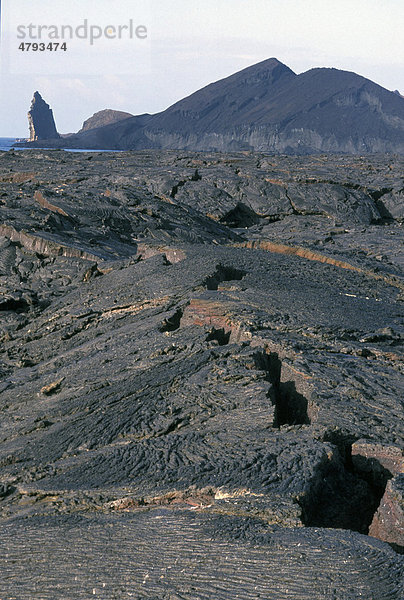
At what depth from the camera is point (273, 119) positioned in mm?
88875

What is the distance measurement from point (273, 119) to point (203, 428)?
89.0 meters

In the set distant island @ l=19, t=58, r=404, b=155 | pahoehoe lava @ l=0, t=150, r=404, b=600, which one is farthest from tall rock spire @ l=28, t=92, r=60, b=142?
pahoehoe lava @ l=0, t=150, r=404, b=600

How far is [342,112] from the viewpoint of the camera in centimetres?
8850

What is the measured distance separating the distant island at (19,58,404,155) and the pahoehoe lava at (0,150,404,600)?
244 ft

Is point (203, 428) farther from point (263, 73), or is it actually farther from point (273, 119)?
point (263, 73)

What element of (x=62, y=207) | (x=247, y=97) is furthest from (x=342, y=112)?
(x=62, y=207)

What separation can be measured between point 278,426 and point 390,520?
997 millimetres

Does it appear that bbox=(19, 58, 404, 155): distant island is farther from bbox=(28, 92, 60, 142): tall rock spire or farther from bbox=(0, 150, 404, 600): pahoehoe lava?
bbox=(0, 150, 404, 600): pahoehoe lava

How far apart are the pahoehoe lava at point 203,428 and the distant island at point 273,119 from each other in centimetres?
7437

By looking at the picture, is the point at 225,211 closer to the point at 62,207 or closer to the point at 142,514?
the point at 62,207

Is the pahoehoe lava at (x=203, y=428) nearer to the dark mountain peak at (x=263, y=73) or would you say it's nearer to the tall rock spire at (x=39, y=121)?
the dark mountain peak at (x=263, y=73)

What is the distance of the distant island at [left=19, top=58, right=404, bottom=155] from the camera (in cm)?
8269

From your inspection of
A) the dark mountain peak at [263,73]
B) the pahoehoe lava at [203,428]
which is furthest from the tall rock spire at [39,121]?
the pahoehoe lava at [203,428]

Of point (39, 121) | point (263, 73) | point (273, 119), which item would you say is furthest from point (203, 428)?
point (39, 121)
